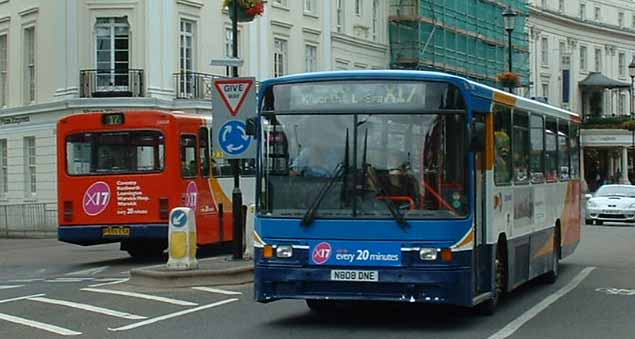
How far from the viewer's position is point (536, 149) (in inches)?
611

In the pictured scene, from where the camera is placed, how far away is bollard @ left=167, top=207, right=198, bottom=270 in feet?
55.1

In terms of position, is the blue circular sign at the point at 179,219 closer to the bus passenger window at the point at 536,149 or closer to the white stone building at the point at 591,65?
the bus passenger window at the point at 536,149

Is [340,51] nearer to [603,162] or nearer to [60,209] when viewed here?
[60,209]

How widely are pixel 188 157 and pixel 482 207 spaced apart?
10.5 m

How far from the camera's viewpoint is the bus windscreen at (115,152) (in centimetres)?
2145

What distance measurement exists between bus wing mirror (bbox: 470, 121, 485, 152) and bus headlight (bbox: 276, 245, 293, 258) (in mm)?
2170

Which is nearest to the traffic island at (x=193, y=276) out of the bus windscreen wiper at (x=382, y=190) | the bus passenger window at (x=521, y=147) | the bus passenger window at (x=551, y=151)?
the bus passenger window at (x=521, y=147)

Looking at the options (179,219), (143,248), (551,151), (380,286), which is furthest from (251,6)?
(380,286)

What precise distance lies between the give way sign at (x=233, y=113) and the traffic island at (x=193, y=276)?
1959 millimetres

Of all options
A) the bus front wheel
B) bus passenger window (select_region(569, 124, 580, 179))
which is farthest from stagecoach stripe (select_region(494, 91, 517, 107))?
bus passenger window (select_region(569, 124, 580, 179))

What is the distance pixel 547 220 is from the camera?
1658 cm

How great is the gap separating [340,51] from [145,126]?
97.9 feet

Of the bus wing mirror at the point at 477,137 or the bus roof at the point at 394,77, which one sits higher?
the bus roof at the point at 394,77

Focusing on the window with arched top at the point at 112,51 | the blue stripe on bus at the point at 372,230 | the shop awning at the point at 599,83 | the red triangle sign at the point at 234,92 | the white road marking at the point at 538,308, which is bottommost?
the white road marking at the point at 538,308
